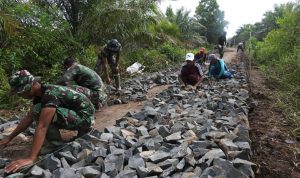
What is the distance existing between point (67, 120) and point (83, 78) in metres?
1.77

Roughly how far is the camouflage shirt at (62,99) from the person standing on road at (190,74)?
4.39 metres

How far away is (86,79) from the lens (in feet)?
18.8

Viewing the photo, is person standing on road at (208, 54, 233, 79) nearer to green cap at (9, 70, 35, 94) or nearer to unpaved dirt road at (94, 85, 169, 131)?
unpaved dirt road at (94, 85, 169, 131)

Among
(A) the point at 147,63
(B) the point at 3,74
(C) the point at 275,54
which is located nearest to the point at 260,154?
(B) the point at 3,74

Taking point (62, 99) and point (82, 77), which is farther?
point (82, 77)

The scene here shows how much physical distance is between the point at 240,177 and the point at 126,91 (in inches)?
216

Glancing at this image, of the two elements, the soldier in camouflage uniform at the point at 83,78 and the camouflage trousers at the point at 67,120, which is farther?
the soldier in camouflage uniform at the point at 83,78

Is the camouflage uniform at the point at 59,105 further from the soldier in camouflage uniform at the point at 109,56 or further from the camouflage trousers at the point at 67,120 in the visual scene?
the soldier in camouflage uniform at the point at 109,56

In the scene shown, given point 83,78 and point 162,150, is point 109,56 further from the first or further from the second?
point 162,150

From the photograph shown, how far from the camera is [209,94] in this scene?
7461 mm

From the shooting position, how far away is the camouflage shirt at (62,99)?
368 centimetres

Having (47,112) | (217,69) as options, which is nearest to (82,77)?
(47,112)

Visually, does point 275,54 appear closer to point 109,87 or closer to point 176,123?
point 109,87

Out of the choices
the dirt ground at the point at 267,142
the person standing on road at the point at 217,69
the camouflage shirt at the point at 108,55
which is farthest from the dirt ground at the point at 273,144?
the person standing on road at the point at 217,69
